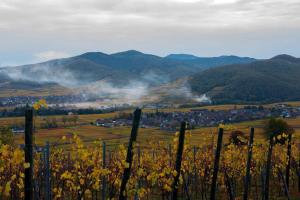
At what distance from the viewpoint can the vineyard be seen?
979 cm

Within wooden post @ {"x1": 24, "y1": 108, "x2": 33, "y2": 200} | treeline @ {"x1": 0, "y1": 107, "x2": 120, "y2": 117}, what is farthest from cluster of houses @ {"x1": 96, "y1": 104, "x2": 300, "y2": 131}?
wooden post @ {"x1": 24, "y1": 108, "x2": 33, "y2": 200}

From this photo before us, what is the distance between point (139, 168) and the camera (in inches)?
459

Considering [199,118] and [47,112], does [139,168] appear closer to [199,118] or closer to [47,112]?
[199,118]

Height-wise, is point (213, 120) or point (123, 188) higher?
point (123, 188)

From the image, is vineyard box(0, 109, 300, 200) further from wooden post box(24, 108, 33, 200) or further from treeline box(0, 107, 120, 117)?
treeline box(0, 107, 120, 117)

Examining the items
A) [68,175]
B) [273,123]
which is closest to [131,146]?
[68,175]

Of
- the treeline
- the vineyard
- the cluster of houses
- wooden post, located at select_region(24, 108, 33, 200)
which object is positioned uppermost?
wooden post, located at select_region(24, 108, 33, 200)

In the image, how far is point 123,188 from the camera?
971cm

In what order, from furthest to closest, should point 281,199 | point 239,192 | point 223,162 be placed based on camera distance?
1. point 239,192
2. point 281,199
3. point 223,162

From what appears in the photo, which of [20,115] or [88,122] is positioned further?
[20,115]

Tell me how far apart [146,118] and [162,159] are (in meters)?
103

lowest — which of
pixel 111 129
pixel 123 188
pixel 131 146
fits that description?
pixel 111 129

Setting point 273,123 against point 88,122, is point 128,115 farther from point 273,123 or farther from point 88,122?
point 273,123

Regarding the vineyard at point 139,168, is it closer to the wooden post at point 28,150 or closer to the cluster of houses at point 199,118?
the wooden post at point 28,150
